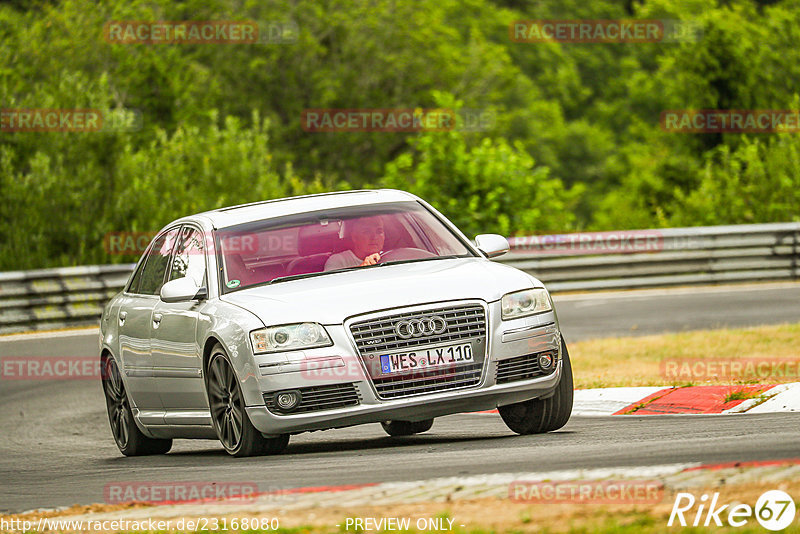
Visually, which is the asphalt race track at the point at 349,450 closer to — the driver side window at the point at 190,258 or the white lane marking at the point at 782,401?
the white lane marking at the point at 782,401

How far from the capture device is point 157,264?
10.6m

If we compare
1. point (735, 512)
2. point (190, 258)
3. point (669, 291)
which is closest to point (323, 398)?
point (190, 258)

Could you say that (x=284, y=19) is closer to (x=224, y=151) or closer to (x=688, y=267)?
(x=224, y=151)

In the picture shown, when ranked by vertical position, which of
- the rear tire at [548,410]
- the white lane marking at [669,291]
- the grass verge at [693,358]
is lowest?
the white lane marking at [669,291]

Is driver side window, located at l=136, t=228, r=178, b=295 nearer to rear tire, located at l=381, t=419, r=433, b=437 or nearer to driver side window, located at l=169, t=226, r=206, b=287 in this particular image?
driver side window, located at l=169, t=226, r=206, b=287

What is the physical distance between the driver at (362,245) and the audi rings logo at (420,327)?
1.16 metres

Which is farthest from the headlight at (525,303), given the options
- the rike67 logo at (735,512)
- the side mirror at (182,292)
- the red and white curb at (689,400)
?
the rike67 logo at (735,512)

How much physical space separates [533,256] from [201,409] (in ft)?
47.4

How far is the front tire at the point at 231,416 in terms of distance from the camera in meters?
8.71

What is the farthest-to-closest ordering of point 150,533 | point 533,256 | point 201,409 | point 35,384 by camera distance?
point 533,256 < point 35,384 < point 201,409 < point 150,533

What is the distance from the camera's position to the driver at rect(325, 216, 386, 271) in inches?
373

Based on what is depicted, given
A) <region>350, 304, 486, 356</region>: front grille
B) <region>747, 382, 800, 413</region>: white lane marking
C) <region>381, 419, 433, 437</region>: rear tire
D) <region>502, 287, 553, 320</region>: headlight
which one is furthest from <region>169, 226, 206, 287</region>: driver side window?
<region>747, 382, 800, 413</region>: white lane marking

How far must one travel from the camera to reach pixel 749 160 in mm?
30516

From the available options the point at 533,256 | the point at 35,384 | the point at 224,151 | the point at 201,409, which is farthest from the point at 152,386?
the point at 224,151
